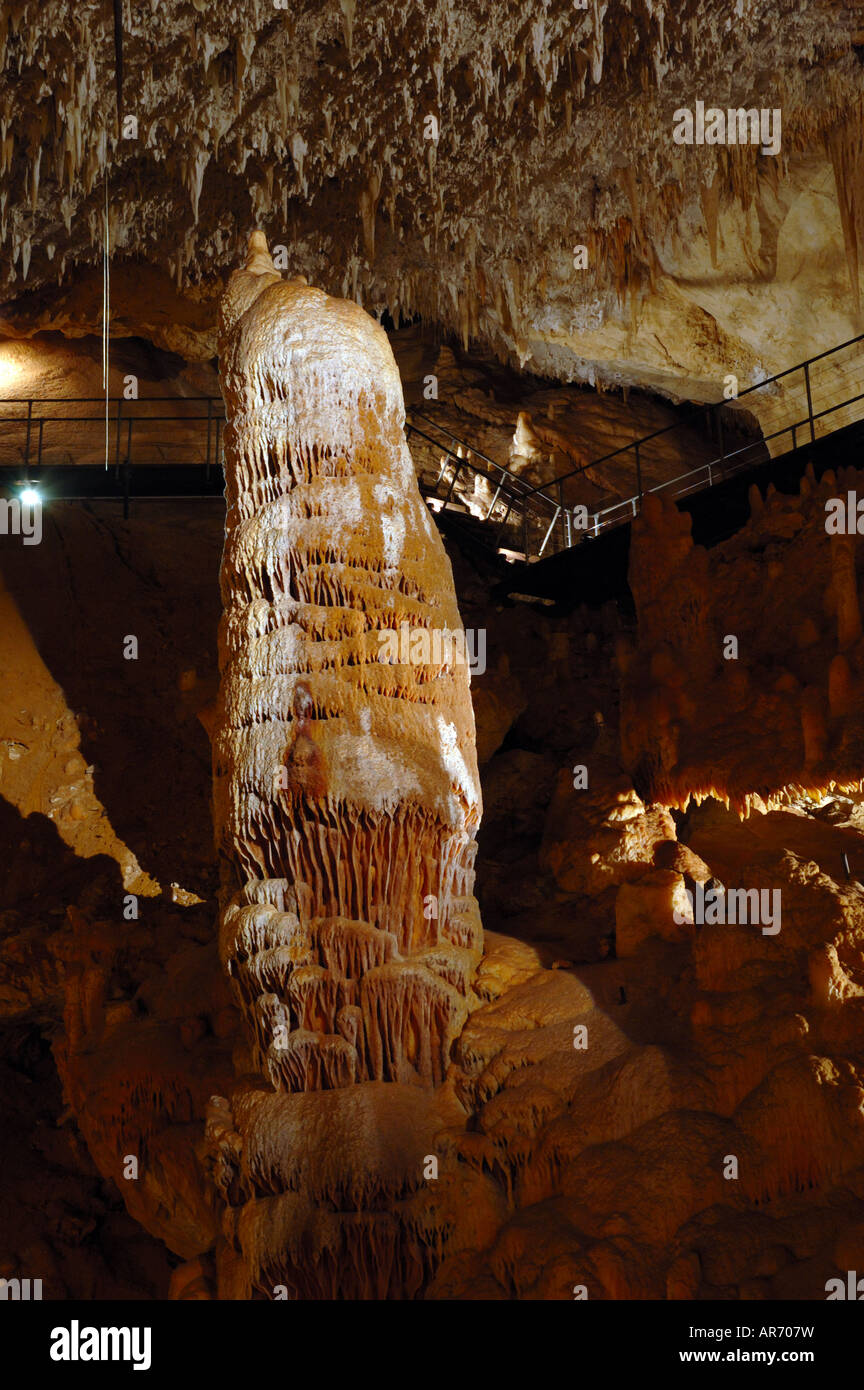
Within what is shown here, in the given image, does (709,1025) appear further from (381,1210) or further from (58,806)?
(58,806)

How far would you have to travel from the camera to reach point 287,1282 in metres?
4.93

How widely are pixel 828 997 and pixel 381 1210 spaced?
2.10 meters

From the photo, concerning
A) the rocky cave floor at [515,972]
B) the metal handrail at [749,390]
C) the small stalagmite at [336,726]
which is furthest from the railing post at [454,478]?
the small stalagmite at [336,726]

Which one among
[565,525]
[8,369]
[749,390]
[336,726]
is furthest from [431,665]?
[8,369]

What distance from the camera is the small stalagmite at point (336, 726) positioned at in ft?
18.1

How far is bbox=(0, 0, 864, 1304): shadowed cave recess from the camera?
16.8 feet

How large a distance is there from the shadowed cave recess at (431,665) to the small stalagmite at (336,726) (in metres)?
0.02

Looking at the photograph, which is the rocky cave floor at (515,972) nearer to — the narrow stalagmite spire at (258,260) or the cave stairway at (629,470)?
the cave stairway at (629,470)

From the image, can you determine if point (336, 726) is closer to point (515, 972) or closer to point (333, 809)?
Result: point (333, 809)

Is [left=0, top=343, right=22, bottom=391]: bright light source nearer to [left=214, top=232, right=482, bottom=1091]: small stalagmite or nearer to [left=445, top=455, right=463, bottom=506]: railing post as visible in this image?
[left=445, top=455, right=463, bottom=506]: railing post

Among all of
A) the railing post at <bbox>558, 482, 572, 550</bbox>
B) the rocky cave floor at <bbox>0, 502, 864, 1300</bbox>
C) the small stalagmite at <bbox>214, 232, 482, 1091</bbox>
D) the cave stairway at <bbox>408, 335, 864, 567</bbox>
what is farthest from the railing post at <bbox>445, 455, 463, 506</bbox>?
the small stalagmite at <bbox>214, 232, 482, 1091</bbox>

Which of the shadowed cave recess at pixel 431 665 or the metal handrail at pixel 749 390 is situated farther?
the metal handrail at pixel 749 390

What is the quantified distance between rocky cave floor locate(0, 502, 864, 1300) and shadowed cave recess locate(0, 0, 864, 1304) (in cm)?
3
